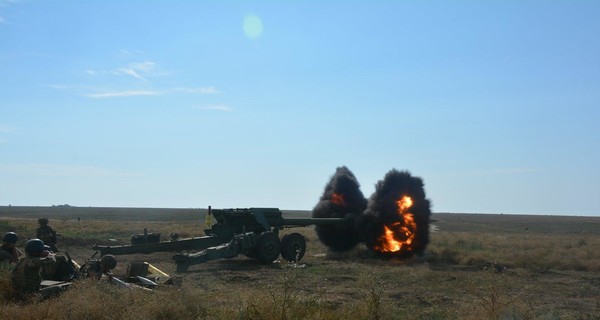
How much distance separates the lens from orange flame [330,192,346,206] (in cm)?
3052

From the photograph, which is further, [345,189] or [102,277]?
[345,189]

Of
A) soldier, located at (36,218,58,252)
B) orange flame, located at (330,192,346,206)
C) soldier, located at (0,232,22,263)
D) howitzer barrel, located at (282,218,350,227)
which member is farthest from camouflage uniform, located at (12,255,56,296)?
orange flame, located at (330,192,346,206)

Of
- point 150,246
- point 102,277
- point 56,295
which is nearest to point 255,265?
point 150,246

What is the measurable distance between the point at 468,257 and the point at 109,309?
19254mm

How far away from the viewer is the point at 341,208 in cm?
3027

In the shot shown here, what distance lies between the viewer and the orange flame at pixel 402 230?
2658 cm

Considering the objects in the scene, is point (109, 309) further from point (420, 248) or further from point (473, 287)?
point (420, 248)

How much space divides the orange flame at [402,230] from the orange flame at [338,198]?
4.01 meters

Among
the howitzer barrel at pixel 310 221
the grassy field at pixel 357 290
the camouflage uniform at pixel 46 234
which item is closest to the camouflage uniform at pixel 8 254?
the grassy field at pixel 357 290

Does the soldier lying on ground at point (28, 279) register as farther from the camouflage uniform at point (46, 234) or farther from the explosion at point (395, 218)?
the explosion at point (395, 218)

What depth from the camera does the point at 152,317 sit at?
10.1 m

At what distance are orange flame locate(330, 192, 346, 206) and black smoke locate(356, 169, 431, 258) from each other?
9.18ft

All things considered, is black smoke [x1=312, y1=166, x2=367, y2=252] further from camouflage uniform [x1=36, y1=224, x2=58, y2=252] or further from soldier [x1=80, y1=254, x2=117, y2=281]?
soldier [x1=80, y1=254, x2=117, y2=281]

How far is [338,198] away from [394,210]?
188 inches
